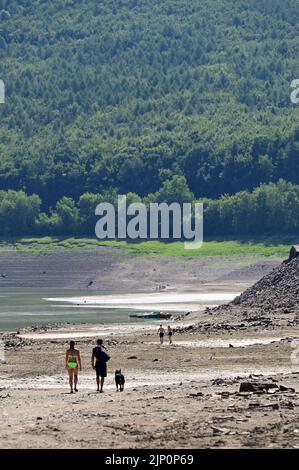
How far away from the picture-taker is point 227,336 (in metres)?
58.1

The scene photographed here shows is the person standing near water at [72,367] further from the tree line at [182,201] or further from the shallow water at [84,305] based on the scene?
the tree line at [182,201]

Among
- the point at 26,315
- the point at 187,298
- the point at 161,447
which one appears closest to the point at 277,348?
the point at 161,447

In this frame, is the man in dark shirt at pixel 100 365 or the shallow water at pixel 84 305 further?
the shallow water at pixel 84 305

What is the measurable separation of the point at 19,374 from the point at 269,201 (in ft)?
417

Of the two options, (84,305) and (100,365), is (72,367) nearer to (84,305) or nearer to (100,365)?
(100,365)

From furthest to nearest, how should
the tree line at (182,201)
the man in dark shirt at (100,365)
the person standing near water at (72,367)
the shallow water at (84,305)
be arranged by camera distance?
the tree line at (182,201)
the shallow water at (84,305)
the person standing near water at (72,367)
the man in dark shirt at (100,365)

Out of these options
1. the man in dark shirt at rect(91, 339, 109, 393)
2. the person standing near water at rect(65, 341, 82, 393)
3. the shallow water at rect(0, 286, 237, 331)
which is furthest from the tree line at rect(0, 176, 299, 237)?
the man in dark shirt at rect(91, 339, 109, 393)

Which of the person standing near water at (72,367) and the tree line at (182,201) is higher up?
the tree line at (182,201)

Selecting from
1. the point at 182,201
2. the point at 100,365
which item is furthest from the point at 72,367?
the point at 182,201

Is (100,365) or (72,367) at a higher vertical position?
(100,365)

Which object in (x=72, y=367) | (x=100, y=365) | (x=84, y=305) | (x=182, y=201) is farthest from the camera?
(x=182, y=201)

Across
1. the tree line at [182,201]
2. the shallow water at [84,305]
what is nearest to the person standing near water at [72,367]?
the shallow water at [84,305]

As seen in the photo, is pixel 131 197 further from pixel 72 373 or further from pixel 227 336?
pixel 72 373
